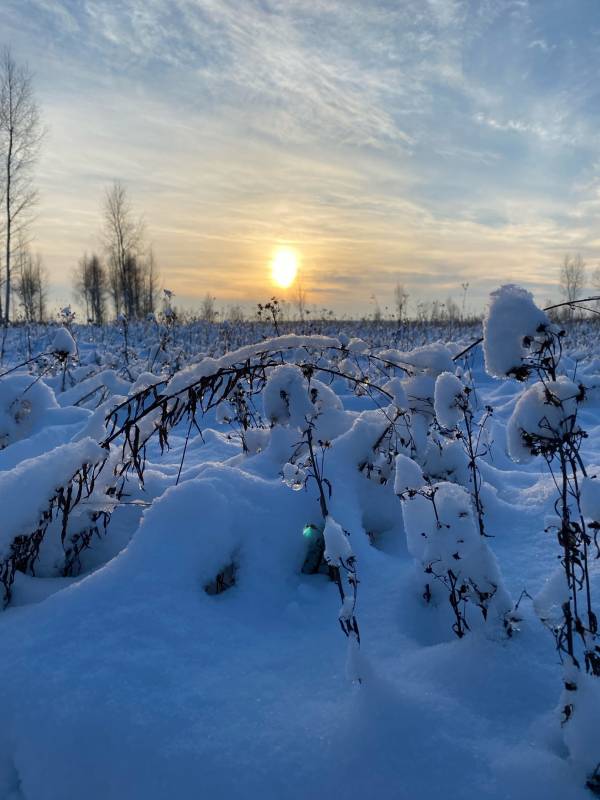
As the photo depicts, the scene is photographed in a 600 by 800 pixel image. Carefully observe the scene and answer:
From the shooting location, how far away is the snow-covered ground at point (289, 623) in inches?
51.5

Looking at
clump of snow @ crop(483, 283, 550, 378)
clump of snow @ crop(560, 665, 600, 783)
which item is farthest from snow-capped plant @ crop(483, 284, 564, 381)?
clump of snow @ crop(560, 665, 600, 783)

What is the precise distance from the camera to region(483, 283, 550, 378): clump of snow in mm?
1285

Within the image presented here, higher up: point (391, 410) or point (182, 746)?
point (391, 410)

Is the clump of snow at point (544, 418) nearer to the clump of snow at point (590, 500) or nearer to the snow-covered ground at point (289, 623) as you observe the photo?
the snow-covered ground at point (289, 623)

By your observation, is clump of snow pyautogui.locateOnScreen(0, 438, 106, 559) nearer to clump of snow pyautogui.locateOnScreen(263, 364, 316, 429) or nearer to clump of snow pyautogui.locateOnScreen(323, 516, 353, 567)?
clump of snow pyautogui.locateOnScreen(263, 364, 316, 429)

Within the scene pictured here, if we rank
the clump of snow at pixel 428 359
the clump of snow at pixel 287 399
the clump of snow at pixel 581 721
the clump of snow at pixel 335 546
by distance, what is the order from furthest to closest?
the clump of snow at pixel 428 359 → the clump of snow at pixel 287 399 → the clump of snow at pixel 335 546 → the clump of snow at pixel 581 721

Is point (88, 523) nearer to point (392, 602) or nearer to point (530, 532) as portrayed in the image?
point (392, 602)

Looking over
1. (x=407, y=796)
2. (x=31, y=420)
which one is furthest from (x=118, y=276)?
(x=407, y=796)

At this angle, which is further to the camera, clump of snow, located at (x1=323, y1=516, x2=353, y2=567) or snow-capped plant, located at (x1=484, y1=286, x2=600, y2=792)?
clump of snow, located at (x1=323, y1=516, x2=353, y2=567)

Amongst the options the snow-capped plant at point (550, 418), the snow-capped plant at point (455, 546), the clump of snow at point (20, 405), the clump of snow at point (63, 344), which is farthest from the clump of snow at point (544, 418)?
the clump of snow at point (20, 405)

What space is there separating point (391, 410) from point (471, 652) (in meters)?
Result: 1.21

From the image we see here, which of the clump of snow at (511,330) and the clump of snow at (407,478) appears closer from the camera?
the clump of snow at (511,330)

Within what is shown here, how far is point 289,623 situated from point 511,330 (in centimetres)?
127

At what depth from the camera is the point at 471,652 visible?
1621mm
